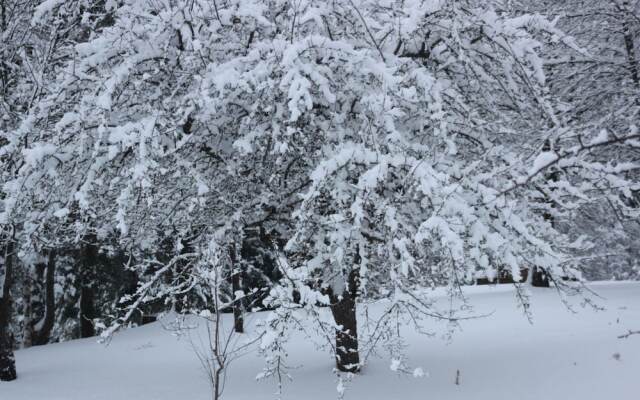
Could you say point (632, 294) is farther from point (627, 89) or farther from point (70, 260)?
point (70, 260)

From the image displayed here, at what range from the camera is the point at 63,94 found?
5.48 m

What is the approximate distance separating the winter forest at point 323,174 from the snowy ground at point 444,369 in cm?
5

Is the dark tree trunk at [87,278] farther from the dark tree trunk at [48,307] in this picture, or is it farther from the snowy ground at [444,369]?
the snowy ground at [444,369]

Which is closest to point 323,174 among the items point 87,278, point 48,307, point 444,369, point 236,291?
point 236,291

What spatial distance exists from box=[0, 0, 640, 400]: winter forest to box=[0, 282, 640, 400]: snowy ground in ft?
0.17

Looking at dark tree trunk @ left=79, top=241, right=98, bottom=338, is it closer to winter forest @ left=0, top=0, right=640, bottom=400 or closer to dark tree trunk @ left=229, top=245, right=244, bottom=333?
dark tree trunk @ left=229, top=245, right=244, bottom=333

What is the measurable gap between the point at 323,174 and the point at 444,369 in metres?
3.87

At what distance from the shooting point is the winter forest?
4.58 m

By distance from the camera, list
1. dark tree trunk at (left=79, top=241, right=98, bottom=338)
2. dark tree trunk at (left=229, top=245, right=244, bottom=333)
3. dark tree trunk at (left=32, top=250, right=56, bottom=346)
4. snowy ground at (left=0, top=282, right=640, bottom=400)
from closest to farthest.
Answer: dark tree trunk at (left=229, top=245, right=244, bottom=333)
snowy ground at (left=0, top=282, right=640, bottom=400)
dark tree trunk at (left=32, top=250, right=56, bottom=346)
dark tree trunk at (left=79, top=241, right=98, bottom=338)

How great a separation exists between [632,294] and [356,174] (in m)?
9.96

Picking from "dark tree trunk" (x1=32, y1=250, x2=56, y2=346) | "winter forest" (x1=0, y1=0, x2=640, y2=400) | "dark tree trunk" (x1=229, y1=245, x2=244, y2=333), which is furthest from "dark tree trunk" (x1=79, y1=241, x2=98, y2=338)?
"winter forest" (x1=0, y1=0, x2=640, y2=400)

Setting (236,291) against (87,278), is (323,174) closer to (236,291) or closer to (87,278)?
(236,291)

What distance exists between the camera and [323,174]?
14.6 feet

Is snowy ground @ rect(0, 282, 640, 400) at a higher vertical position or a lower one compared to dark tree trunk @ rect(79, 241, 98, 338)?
lower
